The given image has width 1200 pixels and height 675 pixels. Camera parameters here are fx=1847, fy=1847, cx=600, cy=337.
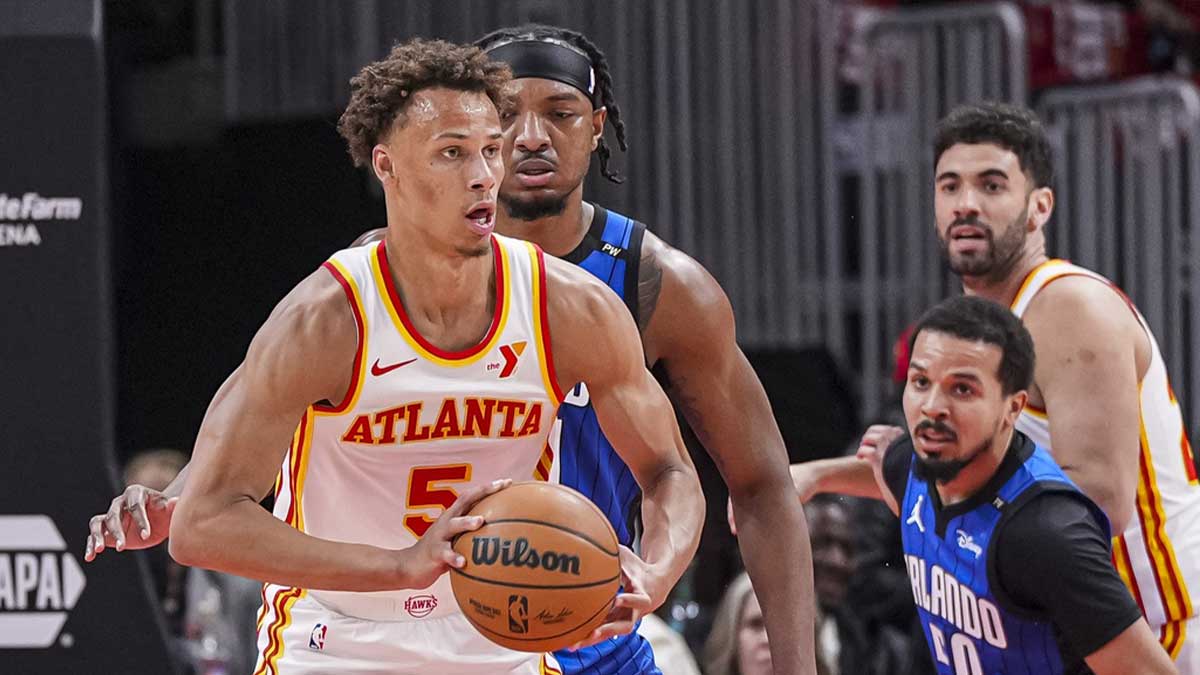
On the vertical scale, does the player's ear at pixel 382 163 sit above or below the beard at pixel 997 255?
above

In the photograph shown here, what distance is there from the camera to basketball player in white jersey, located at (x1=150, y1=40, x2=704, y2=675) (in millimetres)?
3785

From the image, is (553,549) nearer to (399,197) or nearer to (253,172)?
(399,197)

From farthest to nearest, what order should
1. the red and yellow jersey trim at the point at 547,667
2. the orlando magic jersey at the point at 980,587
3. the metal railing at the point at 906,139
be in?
the metal railing at the point at 906,139 < the orlando magic jersey at the point at 980,587 < the red and yellow jersey trim at the point at 547,667

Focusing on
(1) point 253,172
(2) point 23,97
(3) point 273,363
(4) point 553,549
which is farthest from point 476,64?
(1) point 253,172

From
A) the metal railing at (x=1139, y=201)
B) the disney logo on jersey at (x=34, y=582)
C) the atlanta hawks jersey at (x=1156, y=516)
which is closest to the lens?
the atlanta hawks jersey at (x=1156, y=516)

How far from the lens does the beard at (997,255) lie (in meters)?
5.14

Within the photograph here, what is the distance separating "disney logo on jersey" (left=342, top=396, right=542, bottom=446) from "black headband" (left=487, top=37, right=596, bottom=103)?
114 centimetres

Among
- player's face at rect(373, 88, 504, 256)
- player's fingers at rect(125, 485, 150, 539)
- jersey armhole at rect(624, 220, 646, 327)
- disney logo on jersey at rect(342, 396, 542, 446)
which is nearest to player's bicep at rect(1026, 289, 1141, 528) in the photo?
jersey armhole at rect(624, 220, 646, 327)

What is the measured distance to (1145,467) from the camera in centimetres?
505

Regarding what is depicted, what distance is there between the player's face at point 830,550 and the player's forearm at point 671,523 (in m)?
3.44

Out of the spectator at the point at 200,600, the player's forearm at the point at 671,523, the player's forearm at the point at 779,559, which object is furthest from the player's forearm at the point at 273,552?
the spectator at the point at 200,600

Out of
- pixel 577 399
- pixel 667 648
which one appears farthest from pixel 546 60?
pixel 667 648

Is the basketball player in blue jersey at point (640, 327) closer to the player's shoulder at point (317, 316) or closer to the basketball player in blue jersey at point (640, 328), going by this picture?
the basketball player in blue jersey at point (640, 328)

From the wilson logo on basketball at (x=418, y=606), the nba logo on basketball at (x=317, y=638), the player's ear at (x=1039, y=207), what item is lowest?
the nba logo on basketball at (x=317, y=638)
